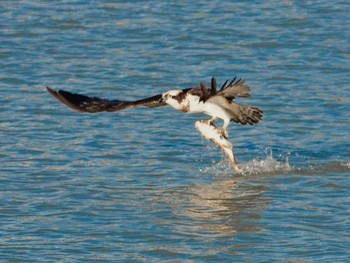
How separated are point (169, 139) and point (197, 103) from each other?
5.71ft

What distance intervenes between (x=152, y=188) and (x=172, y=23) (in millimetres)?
6355

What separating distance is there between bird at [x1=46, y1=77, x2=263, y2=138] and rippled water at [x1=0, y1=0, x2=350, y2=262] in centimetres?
58

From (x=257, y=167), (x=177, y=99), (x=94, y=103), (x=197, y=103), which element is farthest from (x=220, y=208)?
(x=94, y=103)

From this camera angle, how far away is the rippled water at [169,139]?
9.62 metres

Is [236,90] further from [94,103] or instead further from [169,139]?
[169,139]

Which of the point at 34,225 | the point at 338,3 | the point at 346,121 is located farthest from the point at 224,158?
the point at 338,3

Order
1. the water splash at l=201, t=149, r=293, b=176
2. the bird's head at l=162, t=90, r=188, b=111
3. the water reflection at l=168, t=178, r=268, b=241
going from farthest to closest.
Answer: the water splash at l=201, t=149, r=293, b=176 → the bird's head at l=162, t=90, r=188, b=111 → the water reflection at l=168, t=178, r=268, b=241

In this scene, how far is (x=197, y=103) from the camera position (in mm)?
10945

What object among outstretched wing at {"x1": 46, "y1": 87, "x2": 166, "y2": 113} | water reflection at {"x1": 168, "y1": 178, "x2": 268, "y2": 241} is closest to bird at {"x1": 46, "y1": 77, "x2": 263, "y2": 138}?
outstretched wing at {"x1": 46, "y1": 87, "x2": 166, "y2": 113}

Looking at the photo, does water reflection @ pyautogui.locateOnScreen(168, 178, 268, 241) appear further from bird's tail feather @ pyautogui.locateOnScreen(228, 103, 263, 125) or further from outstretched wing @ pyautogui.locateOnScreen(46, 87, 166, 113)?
outstretched wing @ pyautogui.locateOnScreen(46, 87, 166, 113)

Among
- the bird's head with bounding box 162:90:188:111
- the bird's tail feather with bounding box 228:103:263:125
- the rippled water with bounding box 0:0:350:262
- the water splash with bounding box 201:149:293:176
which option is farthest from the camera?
the water splash with bounding box 201:149:293:176

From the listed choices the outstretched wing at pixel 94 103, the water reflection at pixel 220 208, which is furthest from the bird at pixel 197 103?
the water reflection at pixel 220 208

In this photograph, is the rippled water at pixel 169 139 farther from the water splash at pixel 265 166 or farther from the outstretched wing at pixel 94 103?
the outstretched wing at pixel 94 103

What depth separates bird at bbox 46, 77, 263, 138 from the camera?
10805mm
